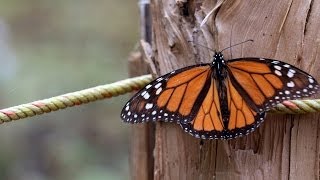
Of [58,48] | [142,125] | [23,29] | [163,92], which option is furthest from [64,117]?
[163,92]

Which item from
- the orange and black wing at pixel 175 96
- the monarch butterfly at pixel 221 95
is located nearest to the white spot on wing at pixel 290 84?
the monarch butterfly at pixel 221 95

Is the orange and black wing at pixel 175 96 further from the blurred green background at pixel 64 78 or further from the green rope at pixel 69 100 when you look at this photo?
the blurred green background at pixel 64 78

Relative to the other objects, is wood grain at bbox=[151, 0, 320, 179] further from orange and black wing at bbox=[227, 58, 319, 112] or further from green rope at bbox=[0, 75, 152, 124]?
green rope at bbox=[0, 75, 152, 124]

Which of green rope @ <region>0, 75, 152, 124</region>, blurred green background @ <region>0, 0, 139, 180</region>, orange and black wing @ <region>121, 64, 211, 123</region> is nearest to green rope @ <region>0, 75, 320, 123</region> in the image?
green rope @ <region>0, 75, 152, 124</region>

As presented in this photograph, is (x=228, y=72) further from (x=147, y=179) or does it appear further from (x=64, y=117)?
(x=64, y=117)

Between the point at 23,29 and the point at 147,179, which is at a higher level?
the point at 23,29

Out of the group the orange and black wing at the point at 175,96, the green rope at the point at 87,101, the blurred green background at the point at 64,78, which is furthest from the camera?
the blurred green background at the point at 64,78

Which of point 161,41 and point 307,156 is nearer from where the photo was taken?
point 307,156
